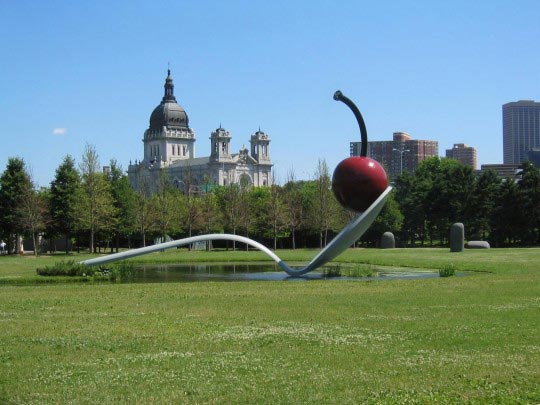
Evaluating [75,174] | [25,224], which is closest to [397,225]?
[75,174]

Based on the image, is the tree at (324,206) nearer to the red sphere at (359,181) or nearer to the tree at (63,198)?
the tree at (63,198)

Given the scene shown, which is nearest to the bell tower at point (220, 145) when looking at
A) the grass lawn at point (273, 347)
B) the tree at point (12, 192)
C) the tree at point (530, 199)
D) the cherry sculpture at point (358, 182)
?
the tree at point (530, 199)

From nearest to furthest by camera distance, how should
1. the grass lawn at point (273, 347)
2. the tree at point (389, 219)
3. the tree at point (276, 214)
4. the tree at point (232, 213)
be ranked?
1. the grass lawn at point (273, 347)
2. the tree at point (232, 213)
3. the tree at point (276, 214)
4. the tree at point (389, 219)

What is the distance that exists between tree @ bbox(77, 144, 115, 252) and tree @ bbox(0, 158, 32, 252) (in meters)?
4.30

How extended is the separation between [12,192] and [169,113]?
4924 inches

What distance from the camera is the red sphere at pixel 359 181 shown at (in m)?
24.2

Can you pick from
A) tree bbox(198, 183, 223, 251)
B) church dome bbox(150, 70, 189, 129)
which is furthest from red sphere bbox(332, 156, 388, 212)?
church dome bbox(150, 70, 189, 129)

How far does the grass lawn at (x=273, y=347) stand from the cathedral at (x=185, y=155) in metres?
129

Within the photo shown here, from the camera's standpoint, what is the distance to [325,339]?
11.5 metres

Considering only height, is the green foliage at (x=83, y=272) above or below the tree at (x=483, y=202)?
below

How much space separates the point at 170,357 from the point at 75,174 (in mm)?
51098

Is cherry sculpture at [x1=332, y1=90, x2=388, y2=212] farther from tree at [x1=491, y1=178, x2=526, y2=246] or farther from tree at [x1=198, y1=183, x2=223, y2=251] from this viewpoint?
tree at [x1=491, y1=178, x2=526, y2=246]

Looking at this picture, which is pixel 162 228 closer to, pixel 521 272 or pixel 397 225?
pixel 397 225

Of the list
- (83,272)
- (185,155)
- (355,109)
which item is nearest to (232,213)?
(355,109)
